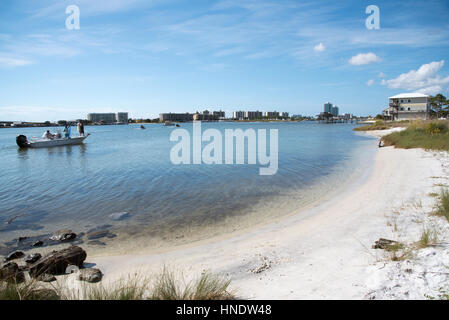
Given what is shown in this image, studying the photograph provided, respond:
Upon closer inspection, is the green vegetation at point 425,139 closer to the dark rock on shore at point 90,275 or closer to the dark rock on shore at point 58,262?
the dark rock on shore at point 90,275

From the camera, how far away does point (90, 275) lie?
19.9 ft

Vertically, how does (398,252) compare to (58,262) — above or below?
above

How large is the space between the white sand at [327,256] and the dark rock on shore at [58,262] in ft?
1.81

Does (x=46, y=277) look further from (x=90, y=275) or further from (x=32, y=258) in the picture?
(x=32, y=258)

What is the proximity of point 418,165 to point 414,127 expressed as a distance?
2116cm

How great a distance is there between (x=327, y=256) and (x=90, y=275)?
5479mm

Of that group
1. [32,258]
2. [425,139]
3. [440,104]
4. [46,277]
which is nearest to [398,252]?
[46,277]

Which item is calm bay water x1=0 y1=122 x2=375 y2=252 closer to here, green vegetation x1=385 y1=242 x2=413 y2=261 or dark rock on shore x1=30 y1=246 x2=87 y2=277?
dark rock on shore x1=30 y1=246 x2=87 y2=277

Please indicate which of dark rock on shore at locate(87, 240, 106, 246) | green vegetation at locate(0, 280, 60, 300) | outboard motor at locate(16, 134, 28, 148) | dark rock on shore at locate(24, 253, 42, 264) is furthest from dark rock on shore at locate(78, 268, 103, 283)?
outboard motor at locate(16, 134, 28, 148)

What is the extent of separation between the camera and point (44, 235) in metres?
9.33

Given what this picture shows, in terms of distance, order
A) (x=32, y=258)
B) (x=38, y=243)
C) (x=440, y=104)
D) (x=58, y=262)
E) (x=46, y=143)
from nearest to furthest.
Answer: (x=58, y=262) → (x=32, y=258) → (x=38, y=243) → (x=46, y=143) → (x=440, y=104)

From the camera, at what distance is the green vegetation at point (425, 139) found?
75.2 feet

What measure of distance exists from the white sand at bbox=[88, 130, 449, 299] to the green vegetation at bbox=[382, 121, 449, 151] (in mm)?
13994

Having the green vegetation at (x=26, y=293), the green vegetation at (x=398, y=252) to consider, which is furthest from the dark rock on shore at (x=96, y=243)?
the green vegetation at (x=398, y=252)
